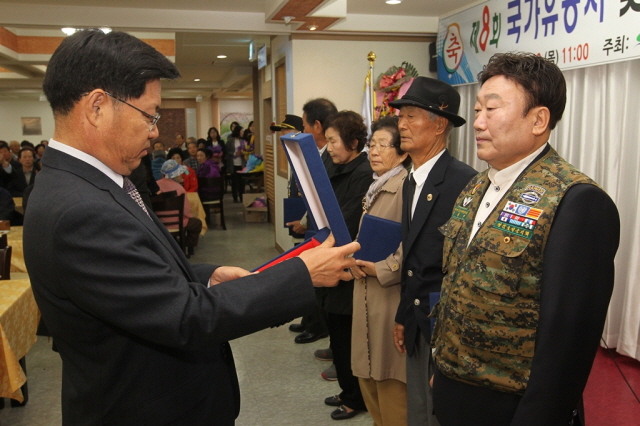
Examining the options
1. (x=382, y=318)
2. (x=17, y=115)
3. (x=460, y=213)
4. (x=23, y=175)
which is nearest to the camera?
(x=460, y=213)

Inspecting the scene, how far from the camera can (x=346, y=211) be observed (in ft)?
9.73

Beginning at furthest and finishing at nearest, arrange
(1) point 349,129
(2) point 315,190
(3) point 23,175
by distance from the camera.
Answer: (3) point 23,175 < (1) point 349,129 < (2) point 315,190

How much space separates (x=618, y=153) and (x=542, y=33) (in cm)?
107

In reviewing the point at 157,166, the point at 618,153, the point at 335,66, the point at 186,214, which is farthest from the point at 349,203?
the point at 157,166

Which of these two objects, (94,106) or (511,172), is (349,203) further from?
(94,106)

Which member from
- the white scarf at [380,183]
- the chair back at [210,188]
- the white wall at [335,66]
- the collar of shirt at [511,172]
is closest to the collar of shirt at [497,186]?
the collar of shirt at [511,172]

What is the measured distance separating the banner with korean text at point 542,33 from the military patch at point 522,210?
8.04ft

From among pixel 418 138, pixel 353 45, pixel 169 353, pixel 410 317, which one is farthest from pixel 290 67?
pixel 169 353

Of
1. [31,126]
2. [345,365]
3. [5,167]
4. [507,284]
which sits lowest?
[345,365]

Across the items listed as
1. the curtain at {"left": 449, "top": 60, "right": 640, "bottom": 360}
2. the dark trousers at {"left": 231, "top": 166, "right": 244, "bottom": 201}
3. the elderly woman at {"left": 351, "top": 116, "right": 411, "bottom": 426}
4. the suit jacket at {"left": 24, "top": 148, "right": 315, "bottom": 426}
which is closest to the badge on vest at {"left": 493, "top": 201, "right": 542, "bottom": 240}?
the suit jacket at {"left": 24, "top": 148, "right": 315, "bottom": 426}

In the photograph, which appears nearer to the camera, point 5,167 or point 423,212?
point 423,212

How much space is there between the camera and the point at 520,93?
142cm

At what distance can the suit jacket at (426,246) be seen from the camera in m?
2.03

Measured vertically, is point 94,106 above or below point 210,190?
above
